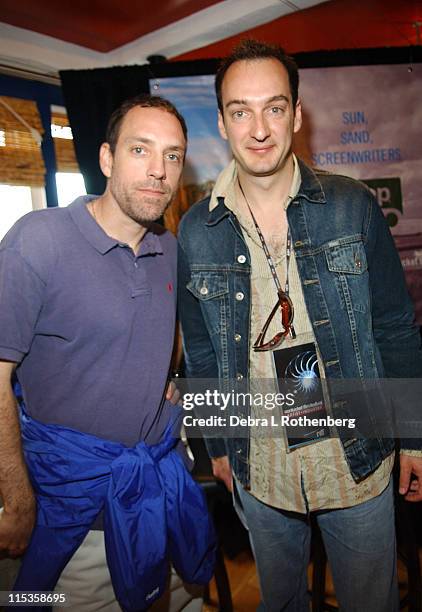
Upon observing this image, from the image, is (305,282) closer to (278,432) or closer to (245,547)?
(278,432)

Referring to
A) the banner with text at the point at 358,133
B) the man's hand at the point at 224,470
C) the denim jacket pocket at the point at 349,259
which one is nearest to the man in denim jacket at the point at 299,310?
the denim jacket pocket at the point at 349,259

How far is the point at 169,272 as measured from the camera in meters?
1.61

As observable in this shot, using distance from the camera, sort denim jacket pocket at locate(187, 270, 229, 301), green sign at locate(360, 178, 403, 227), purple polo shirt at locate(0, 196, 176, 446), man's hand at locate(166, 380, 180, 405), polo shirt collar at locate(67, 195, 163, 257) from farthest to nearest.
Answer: green sign at locate(360, 178, 403, 227) < man's hand at locate(166, 380, 180, 405) < denim jacket pocket at locate(187, 270, 229, 301) < polo shirt collar at locate(67, 195, 163, 257) < purple polo shirt at locate(0, 196, 176, 446)

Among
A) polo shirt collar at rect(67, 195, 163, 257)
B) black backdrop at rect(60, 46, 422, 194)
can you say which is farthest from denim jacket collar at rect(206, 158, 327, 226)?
black backdrop at rect(60, 46, 422, 194)

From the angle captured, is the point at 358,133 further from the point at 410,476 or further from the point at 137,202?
the point at 410,476

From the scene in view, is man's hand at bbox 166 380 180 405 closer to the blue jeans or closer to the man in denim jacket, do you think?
the man in denim jacket

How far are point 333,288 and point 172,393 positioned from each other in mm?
677

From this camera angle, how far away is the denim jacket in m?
1.43

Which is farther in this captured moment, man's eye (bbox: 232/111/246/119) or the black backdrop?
the black backdrop

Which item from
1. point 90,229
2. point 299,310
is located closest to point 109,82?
point 90,229

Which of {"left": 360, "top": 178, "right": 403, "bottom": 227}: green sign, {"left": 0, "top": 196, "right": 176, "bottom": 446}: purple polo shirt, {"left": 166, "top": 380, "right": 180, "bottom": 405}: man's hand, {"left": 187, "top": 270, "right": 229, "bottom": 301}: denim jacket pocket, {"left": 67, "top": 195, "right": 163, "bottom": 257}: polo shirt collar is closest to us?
{"left": 0, "top": 196, "right": 176, "bottom": 446}: purple polo shirt

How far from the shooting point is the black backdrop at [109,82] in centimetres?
265

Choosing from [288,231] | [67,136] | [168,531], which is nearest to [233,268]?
[288,231]

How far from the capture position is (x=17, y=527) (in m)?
1.34
